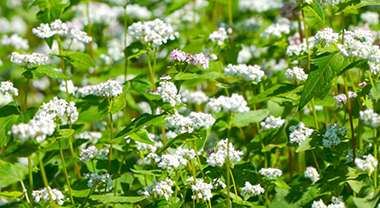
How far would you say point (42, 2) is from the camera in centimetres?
326

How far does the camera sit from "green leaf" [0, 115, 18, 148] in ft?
8.44

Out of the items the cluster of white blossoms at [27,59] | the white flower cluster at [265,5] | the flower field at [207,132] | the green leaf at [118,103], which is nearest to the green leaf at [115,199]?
the flower field at [207,132]

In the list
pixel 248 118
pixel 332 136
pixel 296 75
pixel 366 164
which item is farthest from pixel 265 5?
pixel 366 164

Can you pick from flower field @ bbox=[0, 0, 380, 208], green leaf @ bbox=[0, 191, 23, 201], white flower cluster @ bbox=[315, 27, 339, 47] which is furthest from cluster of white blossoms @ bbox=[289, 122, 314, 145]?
green leaf @ bbox=[0, 191, 23, 201]

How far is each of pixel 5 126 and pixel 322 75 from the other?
69.5 inches

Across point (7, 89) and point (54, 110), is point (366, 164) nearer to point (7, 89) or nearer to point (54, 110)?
point (54, 110)

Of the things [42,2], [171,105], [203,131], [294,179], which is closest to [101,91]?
[171,105]

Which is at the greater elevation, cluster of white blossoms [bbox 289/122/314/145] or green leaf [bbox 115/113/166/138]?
green leaf [bbox 115/113/166/138]

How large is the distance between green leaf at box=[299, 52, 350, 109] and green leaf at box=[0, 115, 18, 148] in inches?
63.3

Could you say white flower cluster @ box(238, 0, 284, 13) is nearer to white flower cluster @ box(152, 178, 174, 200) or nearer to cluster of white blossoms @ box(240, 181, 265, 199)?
cluster of white blossoms @ box(240, 181, 265, 199)

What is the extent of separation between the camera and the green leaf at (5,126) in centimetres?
257

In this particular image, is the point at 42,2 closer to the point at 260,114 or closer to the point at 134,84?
the point at 134,84

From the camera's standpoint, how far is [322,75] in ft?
7.40

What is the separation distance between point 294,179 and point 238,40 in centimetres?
208
